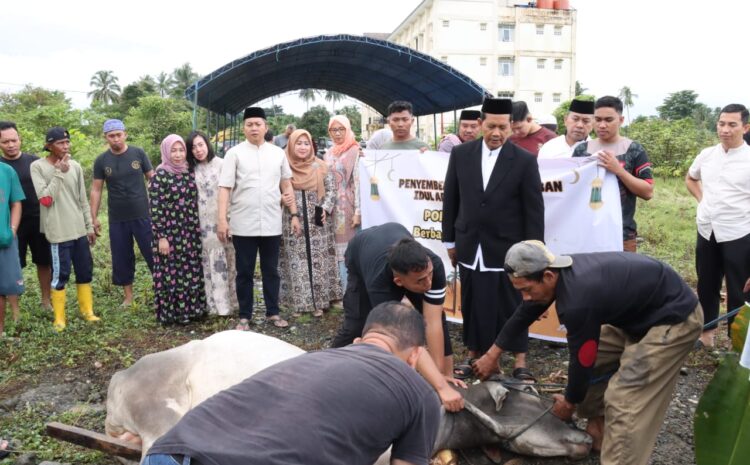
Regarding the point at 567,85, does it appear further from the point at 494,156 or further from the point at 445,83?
the point at 494,156

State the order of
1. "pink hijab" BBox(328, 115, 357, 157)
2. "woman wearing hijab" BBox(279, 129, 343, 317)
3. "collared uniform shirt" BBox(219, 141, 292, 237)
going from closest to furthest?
"collared uniform shirt" BBox(219, 141, 292, 237) < "woman wearing hijab" BBox(279, 129, 343, 317) < "pink hijab" BBox(328, 115, 357, 157)

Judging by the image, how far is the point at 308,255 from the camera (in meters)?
5.91

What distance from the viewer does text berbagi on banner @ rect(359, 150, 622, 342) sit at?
458 cm

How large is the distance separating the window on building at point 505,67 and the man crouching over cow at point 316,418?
41836mm

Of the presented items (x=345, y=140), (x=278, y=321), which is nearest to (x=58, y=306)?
(x=278, y=321)

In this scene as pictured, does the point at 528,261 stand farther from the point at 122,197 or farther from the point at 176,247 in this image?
the point at 122,197

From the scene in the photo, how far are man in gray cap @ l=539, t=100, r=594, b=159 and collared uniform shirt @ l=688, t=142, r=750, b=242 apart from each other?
3.18 feet

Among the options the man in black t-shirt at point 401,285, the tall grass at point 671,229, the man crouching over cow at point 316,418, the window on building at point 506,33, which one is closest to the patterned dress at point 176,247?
the man in black t-shirt at point 401,285

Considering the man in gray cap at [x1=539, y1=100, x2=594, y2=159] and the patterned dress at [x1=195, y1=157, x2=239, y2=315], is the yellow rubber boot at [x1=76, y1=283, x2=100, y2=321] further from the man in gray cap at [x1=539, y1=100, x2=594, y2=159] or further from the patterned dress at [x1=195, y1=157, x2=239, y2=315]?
the man in gray cap at [x1=539, y1=100, x2=594, y2=159]

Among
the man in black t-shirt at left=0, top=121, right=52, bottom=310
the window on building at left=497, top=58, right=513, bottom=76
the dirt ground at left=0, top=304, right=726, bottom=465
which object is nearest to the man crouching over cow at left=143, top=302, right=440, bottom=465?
the dirt ground at left=0, top=304, right=726, bottom=465

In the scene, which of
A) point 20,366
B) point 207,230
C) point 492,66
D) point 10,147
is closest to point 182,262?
point 207,230

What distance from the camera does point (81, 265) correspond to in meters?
5.56

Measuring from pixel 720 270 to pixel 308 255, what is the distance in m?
3.57

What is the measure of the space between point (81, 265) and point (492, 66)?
38.9 m
